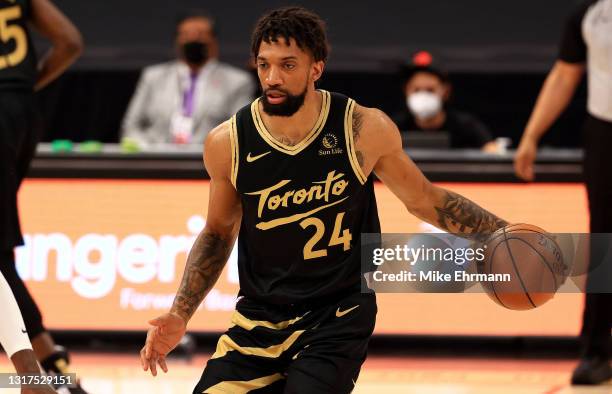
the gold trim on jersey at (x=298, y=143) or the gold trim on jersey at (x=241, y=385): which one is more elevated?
the gold trim on jersey at (x=298, y=143)

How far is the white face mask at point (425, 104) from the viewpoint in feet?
27.9

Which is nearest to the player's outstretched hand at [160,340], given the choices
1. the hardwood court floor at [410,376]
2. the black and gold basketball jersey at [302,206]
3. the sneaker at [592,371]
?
the black and gold basketball jersey at [302,206]

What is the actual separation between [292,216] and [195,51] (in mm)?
4743

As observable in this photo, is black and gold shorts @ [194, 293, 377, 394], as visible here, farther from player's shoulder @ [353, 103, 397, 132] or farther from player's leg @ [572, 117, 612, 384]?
player's leg @ [572, 117, 612, 384]

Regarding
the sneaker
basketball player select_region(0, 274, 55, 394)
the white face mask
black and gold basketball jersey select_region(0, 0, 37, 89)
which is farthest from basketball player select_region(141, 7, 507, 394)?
the white face mask

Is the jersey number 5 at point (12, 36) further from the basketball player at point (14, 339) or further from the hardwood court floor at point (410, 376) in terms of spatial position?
the hardwood court floor at point (410, 376)

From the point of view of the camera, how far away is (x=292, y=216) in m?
4.19

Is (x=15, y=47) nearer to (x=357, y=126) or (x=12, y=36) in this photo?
(x=12, y=36)

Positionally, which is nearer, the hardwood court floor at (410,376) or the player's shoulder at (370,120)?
the player's shoulder at (370,120)

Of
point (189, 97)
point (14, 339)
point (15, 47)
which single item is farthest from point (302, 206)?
point (189, 97)

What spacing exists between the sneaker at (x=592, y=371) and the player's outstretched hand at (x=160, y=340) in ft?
9.80

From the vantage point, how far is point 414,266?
4.63m

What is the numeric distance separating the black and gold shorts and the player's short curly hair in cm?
90

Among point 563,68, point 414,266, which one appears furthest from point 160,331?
point 563,68
